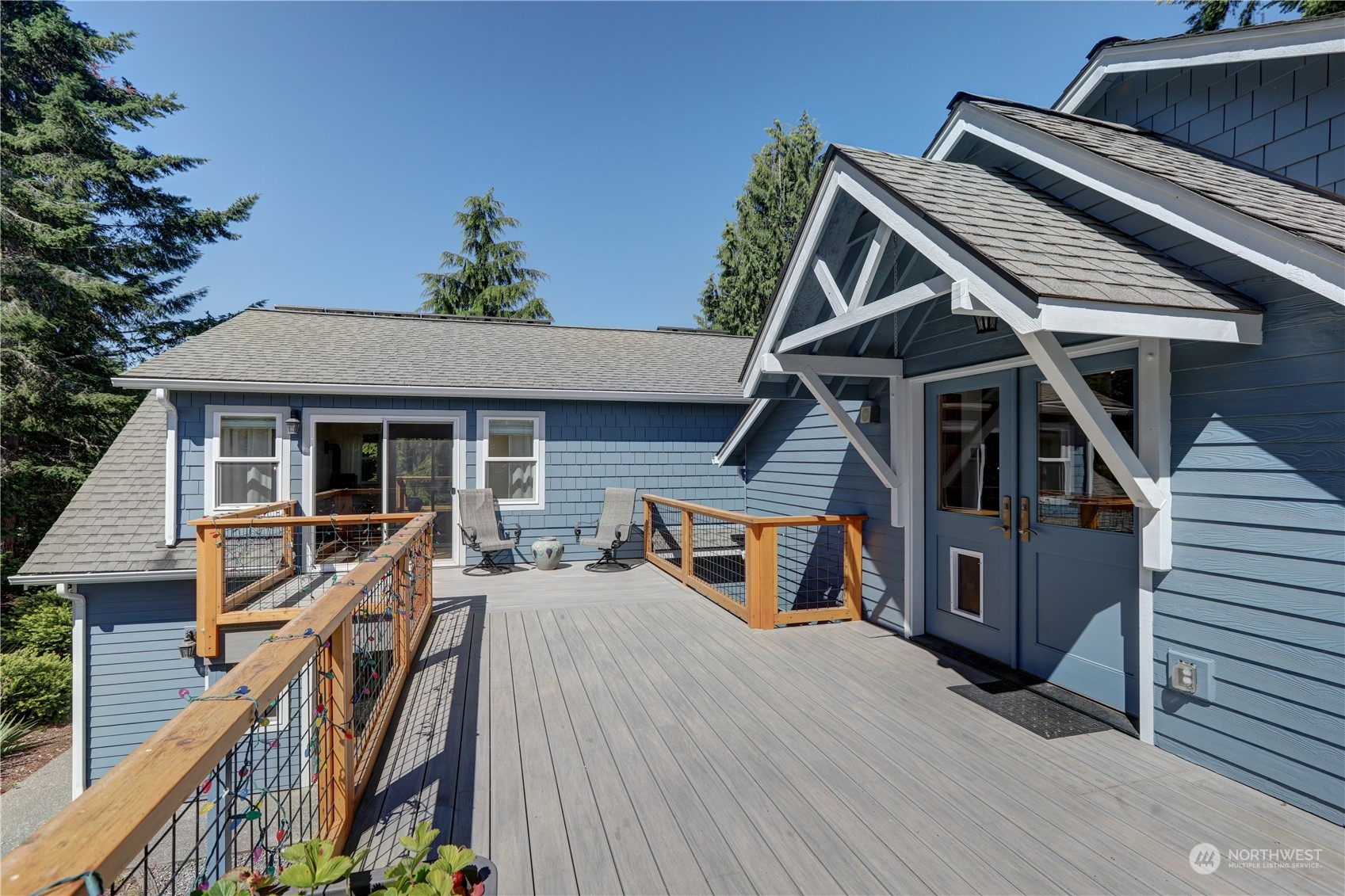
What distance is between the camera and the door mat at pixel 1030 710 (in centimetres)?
325

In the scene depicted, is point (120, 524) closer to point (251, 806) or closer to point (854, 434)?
point (251, 806)

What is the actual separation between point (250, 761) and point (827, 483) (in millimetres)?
5526

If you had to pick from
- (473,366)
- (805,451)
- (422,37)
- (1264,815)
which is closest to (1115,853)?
(1264,815)

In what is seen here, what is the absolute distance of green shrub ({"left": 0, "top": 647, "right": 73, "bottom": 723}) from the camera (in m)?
9.69

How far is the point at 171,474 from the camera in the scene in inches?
288

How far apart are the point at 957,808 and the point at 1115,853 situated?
1.70ft

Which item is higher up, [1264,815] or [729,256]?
[729,256]

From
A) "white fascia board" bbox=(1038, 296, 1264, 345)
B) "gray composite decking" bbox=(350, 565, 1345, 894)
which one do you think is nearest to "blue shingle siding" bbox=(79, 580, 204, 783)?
"gray composite decking" bbox=(350, 565, 1345, 894)

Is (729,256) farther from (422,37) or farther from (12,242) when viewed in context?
(12,242)

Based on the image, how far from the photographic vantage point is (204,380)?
7227mm

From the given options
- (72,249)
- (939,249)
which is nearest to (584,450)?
(939,249)

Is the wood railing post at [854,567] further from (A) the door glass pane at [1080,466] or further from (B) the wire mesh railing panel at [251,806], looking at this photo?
Answer: (B) the wire mesh railing panel at [251,806]

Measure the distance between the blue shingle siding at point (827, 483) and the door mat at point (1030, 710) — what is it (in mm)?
1260

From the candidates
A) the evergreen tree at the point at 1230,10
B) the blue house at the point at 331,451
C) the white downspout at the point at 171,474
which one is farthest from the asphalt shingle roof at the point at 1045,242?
the evergreen tree at the point at 1230,10
